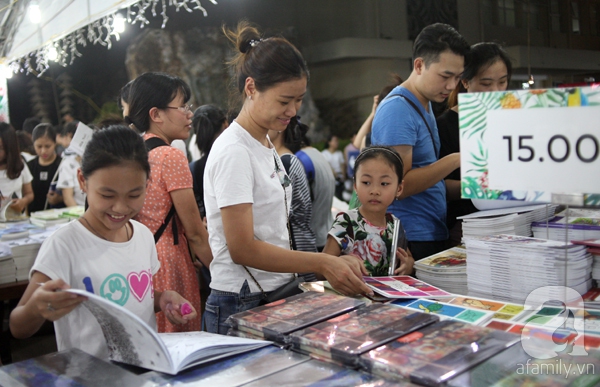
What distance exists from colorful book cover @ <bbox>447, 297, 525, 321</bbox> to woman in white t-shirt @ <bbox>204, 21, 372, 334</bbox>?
0.82 feet

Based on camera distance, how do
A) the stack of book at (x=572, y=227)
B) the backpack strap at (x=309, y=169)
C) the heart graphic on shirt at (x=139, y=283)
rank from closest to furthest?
the heart graphic on shirt at (x=139, y=283) < the stack of book at (x=572, y=227) < the backpack strap at (x=309, y=169)

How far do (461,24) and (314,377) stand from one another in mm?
3376

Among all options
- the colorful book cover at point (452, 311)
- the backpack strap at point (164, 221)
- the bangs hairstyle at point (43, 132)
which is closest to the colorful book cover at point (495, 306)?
the colorful book cover at point (452, 311)

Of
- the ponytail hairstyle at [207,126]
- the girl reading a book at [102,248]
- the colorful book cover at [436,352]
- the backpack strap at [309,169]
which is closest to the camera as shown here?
the colorful book cover at [436,352]

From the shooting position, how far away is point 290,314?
48.9 inches

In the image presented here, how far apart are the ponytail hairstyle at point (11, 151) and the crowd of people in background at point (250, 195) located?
1961 millimetres

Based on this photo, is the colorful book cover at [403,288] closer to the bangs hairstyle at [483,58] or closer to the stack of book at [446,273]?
the stack of book at [446,273]

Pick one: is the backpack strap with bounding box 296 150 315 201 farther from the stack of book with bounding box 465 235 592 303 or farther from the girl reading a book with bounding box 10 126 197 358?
the girl reading a book with bounding box 10 126 197 358

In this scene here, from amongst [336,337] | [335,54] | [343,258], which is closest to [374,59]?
[335,54]

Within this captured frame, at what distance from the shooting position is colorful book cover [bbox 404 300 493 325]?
1223 mm

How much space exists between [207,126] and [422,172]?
5.37 ft

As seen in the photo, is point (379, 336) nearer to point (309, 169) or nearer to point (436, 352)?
point (436, 352)

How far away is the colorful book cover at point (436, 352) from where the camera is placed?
3.00 feet

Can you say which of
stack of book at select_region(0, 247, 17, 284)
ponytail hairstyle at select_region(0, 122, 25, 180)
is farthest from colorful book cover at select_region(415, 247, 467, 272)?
ponytail hairstyle at select_region(0, 122, 25, 180)
